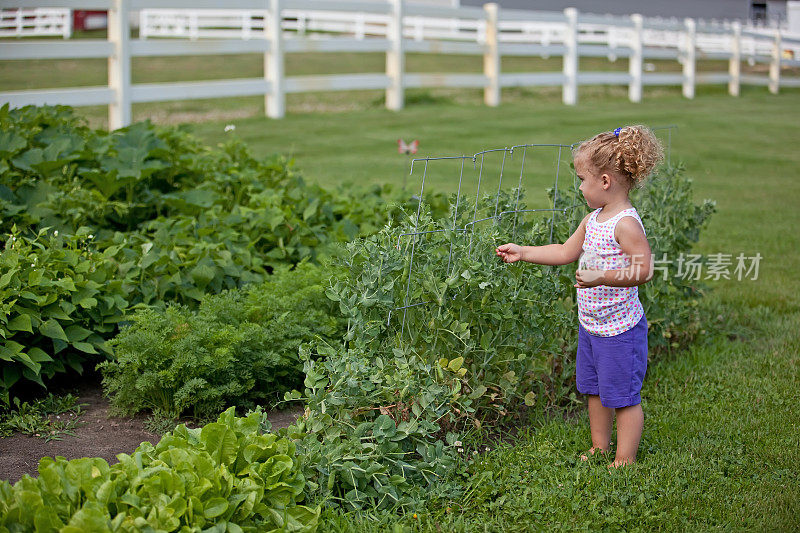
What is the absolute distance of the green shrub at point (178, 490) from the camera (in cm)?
241

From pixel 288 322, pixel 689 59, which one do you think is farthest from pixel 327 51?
pixel 689 59

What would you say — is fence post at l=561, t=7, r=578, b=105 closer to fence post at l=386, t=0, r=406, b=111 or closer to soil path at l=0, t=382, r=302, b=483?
fence post at l=386, t=0, r=406, b=111

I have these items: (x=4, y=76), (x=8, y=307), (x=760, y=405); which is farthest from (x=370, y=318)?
(x=4, y=76)

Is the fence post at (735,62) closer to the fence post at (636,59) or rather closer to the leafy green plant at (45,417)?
the fence post at (636,59)

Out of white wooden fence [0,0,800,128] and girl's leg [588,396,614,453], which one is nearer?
girl's leg [588,396,614,453]

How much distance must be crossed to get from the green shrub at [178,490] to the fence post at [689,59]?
60.3 ft

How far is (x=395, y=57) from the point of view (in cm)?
1305

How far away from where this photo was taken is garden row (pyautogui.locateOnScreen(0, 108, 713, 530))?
2861mm

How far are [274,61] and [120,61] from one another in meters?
2.32

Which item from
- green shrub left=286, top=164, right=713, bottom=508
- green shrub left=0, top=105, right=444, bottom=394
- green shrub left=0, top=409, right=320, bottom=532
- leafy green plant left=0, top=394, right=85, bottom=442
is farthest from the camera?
green shrub left=0, top=105, right=444, bottom=394

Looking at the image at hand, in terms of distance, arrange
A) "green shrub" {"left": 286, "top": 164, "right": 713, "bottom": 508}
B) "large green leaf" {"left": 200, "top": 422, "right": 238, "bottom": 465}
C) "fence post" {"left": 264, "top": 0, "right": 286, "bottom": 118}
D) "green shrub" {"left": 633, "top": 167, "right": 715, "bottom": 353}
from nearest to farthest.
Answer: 1. "large green leaf" {"left": 200, "top": 422, "right": 238, "bottom": 465}
2. "green shrub" {"left": 286, "top": 164, "right": 713, "bottom": 508}
3. "green shrub" {"left": 633, "top": 167, "right": 715, "bottom": 353}
4. "fence post" {"left": 264, "top": 0, "right": 286, "bottom": 118}

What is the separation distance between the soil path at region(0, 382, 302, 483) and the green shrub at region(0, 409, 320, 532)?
65 cm

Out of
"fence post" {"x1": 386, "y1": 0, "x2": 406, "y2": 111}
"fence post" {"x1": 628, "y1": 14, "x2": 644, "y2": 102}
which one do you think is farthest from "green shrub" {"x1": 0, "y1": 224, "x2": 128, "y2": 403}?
"fence post" {"x1": 628, "y1": 14, "x2": 644, "y2": 102}

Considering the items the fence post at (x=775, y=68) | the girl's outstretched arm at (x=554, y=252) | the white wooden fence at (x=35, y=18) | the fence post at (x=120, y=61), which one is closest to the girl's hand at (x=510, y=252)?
the girl's outstretched arm at (x=554, y=252)
